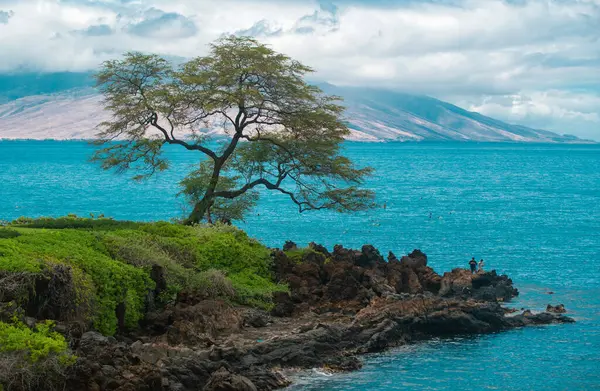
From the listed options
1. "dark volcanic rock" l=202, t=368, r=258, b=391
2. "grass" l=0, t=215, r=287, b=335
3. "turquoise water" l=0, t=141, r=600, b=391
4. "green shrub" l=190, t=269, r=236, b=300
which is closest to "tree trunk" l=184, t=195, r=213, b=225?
"grass" l=0, t=215, r=287, b=335

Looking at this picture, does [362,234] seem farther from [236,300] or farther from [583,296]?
[236,300]

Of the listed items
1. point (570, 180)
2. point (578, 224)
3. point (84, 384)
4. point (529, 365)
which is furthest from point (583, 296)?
point (570, 180)

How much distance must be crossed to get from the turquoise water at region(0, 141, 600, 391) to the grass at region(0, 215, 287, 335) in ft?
28.9

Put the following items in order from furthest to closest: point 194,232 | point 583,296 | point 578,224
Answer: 1. point 578,224
2. point 583,296
3. point 194,232

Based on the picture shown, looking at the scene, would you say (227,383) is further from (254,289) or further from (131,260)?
(254,289)

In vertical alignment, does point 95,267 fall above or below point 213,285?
above

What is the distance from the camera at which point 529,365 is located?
36.3 metres

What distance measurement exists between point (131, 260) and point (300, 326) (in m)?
8.45

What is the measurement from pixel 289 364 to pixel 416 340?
8.52 metres

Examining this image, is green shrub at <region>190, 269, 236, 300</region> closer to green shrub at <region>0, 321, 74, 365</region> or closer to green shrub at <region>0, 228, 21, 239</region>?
green shrub at <region>0, 228, 21, 239</region>

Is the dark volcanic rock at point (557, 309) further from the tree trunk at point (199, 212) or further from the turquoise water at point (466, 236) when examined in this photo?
the tree trunk at point (199, 212)

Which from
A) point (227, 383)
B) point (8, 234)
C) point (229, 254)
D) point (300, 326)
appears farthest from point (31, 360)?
point (229, 254)

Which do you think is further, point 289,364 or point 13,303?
point 289,364

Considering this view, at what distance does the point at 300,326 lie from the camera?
121 ft
